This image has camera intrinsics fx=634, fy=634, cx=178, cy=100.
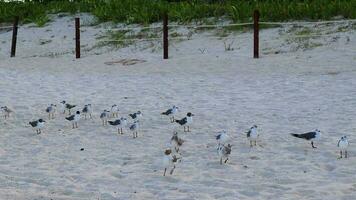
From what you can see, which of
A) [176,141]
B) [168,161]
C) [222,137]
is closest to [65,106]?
[176,141]

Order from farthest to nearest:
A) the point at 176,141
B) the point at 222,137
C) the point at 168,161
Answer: the point at 176,141, the point at 222,137, the point at 168,161

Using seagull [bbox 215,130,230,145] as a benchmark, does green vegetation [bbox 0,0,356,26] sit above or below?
above

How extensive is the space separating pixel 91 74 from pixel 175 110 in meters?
8.68

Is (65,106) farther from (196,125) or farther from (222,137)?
(222,137)

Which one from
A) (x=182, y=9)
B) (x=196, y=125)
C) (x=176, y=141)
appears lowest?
(x=196, y=125)

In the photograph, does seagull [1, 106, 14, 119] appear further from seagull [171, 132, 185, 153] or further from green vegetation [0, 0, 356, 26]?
A: green vegetation [0, 0, 356, 26]

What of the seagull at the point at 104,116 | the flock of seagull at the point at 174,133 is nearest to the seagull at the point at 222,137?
the flock of seagull at the point at 174,133

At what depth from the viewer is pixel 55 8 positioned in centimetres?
3566

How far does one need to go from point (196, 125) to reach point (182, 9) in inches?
764

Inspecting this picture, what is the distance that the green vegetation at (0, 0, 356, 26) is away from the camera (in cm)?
2691

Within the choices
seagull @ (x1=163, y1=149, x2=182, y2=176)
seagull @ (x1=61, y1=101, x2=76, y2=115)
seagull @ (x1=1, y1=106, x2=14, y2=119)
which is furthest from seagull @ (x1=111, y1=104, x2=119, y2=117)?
seagull @ (x1=163, y1=149, x2=182, y2=176)

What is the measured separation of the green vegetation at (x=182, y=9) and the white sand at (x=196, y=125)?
146 inches

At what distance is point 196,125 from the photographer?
11672mm

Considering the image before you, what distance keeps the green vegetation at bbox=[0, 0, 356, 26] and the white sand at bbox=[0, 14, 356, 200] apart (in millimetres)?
3707
